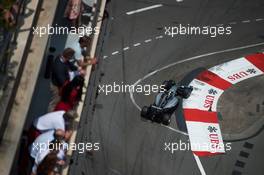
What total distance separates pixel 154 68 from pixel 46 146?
8676 millimetres

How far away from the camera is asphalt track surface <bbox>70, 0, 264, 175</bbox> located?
1531 cm

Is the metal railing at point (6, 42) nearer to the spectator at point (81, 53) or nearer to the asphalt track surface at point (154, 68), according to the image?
the spectator at point (81, 53)

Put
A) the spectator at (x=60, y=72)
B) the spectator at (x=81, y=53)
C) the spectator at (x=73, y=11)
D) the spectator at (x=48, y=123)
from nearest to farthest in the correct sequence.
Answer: the spectator at (x=48, y=123) → the spectator at (x=60, y=72) → the spectator at (x=81, y=53) → the spectator at (x=73, y=11)

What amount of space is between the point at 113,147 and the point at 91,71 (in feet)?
8.64

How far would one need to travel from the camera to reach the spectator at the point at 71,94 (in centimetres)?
1224

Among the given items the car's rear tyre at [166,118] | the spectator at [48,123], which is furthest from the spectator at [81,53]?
the car's rear tyre at [166,118]

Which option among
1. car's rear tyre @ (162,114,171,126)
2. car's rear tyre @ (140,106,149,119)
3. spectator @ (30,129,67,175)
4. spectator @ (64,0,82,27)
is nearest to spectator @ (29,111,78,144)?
spectator @ (30,129,67,175)

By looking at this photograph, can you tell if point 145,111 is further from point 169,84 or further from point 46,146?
point 46,146

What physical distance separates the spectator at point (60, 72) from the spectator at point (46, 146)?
1.95 meters

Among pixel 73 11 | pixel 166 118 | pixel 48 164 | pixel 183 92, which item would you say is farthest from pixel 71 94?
pixel 183 92

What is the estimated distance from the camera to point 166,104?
1667 cm

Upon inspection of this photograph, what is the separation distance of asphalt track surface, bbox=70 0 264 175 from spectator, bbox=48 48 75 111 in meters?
2.27

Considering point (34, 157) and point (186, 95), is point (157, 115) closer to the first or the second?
point (186, 95)

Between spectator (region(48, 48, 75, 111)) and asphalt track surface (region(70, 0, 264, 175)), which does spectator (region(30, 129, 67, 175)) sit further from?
asphalt track surface (region(70, 0, 264, 175))
